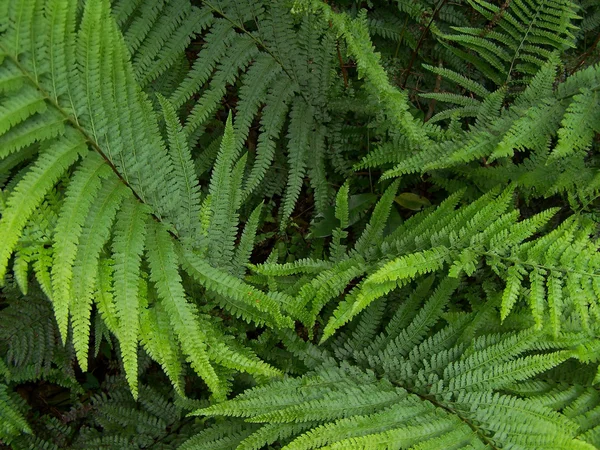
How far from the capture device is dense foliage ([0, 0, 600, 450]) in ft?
6.72

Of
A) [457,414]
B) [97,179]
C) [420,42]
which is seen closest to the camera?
[97,179]

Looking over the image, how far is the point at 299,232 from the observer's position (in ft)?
11.4

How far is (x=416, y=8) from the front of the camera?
124 inches

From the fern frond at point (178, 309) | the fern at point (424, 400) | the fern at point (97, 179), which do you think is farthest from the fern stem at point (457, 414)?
the fern frond at point (178, 309)

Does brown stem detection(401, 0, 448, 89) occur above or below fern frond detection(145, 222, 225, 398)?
above

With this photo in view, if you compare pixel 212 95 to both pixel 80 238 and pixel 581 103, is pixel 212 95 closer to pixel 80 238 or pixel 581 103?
pixel 80 238

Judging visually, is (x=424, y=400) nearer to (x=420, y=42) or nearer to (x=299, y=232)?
(x=299, y=232)

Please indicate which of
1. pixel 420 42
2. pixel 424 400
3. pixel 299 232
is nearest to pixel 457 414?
pixel 424 400

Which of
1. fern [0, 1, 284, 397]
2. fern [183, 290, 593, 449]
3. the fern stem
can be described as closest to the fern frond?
fern [0, 1, 284, 397]

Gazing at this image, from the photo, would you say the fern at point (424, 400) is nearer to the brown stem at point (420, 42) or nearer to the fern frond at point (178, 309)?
the fern frond at point (178, 309)

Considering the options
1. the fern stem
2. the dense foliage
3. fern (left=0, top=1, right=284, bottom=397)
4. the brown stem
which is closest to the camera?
fern (left=0, top=1, right=284, bottom=397)

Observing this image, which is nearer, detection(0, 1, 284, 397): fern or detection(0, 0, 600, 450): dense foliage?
detection(0, 1, 284, 397): fern

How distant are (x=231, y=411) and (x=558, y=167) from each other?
Answer: 2095 mm

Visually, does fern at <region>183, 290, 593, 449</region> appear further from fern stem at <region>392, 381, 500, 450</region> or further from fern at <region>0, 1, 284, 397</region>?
fern at <region>0, 1, 284, 397</region>
